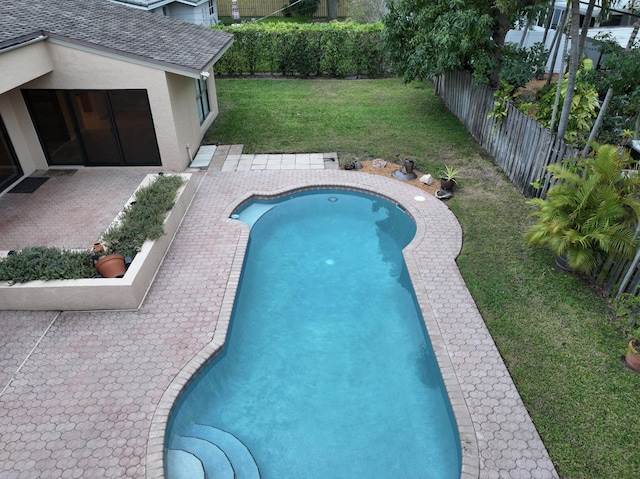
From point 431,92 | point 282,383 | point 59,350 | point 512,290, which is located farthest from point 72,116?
point 431,92

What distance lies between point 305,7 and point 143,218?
104ft

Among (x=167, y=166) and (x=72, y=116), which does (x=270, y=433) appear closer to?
(x=167, y=166)

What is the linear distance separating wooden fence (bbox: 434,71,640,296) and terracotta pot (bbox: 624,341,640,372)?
49.7 inches

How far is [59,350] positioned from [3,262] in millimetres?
2053

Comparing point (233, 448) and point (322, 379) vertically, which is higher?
point (233, 448)

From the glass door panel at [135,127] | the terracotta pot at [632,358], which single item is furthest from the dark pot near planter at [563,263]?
the glass door panel at [135,127]

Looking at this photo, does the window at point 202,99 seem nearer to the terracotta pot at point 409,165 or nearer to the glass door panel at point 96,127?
the glass door panel at point 96,127

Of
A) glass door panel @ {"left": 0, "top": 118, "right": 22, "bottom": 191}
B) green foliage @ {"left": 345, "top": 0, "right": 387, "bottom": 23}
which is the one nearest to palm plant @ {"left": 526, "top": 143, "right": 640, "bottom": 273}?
glass door panel @ {"left": 0, "top": 118, "right": 22, "bottom": 191}

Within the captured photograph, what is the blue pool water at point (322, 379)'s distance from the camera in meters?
5.99

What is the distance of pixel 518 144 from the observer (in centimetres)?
1212

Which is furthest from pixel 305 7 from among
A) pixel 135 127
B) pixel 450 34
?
pixel 135 127

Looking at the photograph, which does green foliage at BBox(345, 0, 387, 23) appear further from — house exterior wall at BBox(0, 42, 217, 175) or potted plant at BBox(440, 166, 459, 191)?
potted plant at BBox(440, 166, 459, 191)

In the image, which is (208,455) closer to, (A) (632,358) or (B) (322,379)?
(B) (322,379)

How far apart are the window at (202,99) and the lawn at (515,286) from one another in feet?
2.11
